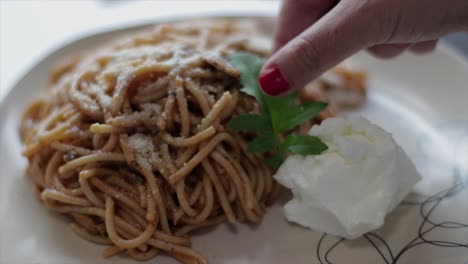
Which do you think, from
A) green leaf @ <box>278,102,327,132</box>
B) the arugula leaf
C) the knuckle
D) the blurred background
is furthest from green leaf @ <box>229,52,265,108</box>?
the blurred background

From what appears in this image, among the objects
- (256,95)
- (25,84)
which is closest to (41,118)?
(25,84)

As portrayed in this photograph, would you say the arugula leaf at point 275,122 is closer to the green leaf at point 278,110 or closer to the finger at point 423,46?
the green leaf at point 278,110

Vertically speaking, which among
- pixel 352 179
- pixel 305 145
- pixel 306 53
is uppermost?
pixel 306 53

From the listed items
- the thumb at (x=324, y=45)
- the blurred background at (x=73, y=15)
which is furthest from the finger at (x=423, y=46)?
the blurred background at (x=73, y=15)

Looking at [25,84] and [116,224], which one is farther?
[25,84]

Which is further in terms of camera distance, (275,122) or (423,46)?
(423,46)

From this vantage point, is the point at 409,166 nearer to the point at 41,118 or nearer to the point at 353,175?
the point at 353,175

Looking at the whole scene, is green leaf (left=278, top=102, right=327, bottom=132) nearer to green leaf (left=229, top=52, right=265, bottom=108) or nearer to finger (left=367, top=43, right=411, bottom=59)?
green leaf (left=229, top=52, right=265, bottom=108)

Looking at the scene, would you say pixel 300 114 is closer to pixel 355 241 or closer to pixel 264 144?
pixel 264 144

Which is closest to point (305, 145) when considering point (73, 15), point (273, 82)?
point (273, 82)
